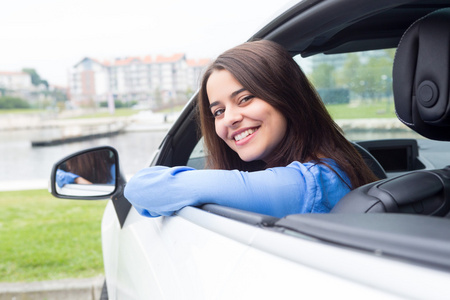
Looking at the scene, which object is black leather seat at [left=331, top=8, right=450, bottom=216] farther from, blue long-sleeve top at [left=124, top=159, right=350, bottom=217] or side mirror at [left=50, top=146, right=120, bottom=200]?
side mirror at [left=50, top=146, right=120, bottom=200]

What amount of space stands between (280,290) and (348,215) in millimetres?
213

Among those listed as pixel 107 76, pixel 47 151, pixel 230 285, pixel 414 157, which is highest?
pixel 230 285

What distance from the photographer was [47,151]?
30.3 meters

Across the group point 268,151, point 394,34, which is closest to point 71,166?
point 268,151

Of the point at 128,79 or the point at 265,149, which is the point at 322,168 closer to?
the point at 265,149

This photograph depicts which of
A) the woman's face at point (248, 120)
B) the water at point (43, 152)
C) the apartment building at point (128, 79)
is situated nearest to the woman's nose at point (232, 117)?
the woman's face at point (248, 120)

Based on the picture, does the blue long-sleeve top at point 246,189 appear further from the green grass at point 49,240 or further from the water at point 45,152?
the water at point 45,152

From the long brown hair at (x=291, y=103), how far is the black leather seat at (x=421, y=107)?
29 centimetres

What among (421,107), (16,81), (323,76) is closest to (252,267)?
(421,107)

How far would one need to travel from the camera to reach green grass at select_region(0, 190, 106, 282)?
452cm

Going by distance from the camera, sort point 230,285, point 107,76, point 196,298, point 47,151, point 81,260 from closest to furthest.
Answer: point 230,285, point 196,298, point 81,260, point 47,151, point 107,76

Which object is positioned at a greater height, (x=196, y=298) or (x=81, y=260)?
(x=196, y=298)

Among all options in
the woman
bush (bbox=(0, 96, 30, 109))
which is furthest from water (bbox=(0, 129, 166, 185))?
the woman

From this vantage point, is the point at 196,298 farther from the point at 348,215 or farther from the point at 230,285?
the point at 348,215
